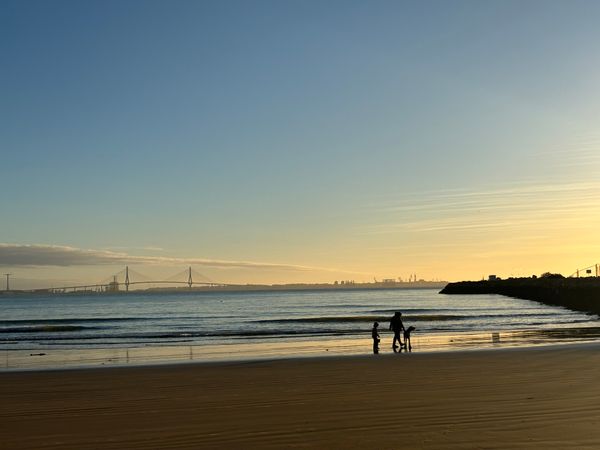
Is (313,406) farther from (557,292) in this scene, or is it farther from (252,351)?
(557,292)

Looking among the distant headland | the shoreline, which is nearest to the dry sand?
the shoreline

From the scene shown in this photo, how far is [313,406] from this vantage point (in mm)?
11477

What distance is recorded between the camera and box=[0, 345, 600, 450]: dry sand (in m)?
8.78

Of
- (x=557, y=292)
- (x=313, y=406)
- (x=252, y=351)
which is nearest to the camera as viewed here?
(x=313, y=406)

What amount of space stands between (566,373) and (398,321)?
34.6 feet

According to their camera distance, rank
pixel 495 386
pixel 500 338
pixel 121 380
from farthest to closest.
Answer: pixel 500 338 < pixel 121 380 < pixel 495 386

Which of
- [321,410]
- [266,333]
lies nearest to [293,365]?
[321,410]

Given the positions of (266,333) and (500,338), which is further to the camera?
(266,333)

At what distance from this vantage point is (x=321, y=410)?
1101cm

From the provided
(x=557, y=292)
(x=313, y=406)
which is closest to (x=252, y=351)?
(x=313, y=406)

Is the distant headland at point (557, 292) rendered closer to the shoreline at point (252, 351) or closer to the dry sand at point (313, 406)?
the shoreline at point (252, 351)

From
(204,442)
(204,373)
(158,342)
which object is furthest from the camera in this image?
(158,342)

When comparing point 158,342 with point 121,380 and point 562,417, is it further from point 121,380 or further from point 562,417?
point 562,417

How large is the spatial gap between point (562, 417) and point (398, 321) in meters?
15.9
